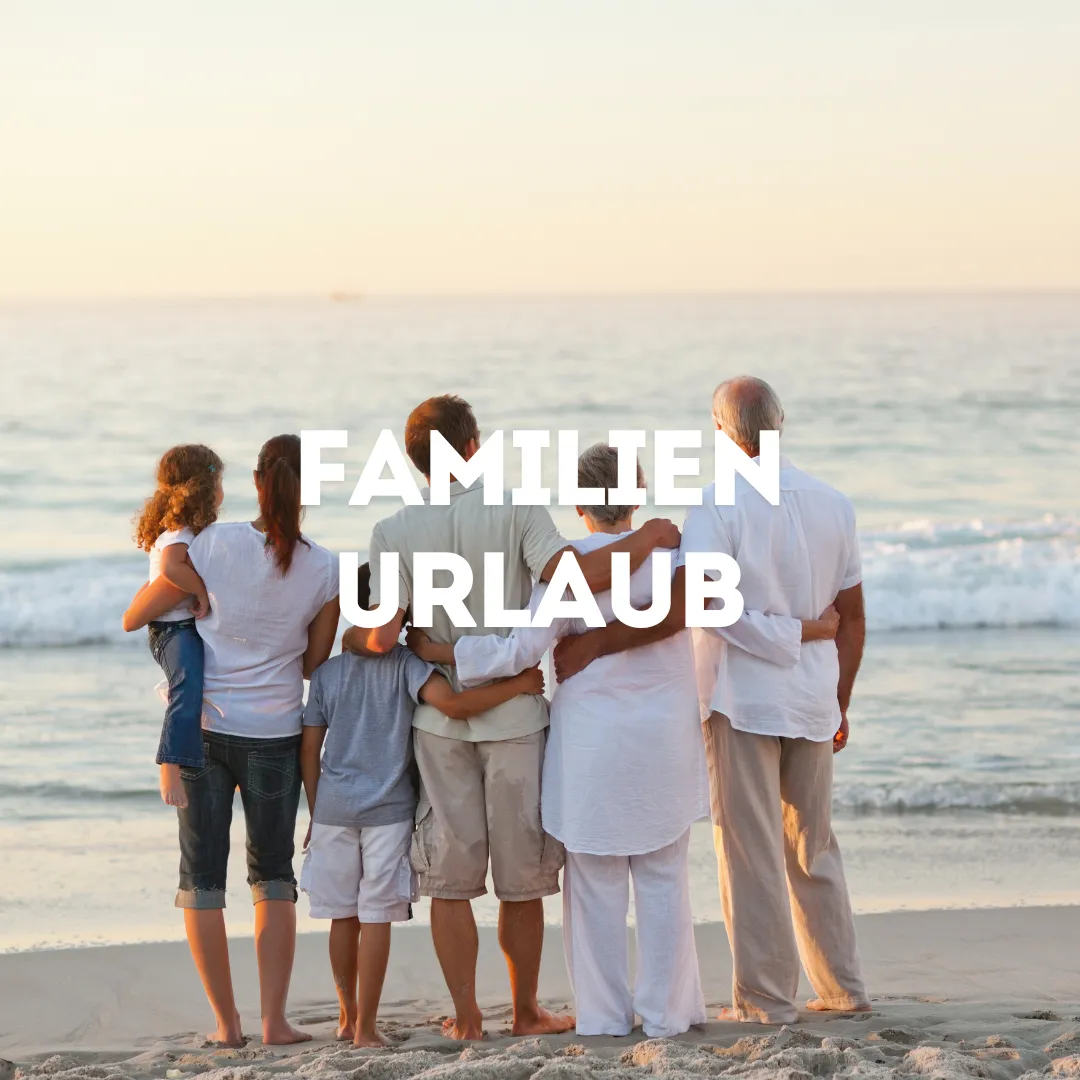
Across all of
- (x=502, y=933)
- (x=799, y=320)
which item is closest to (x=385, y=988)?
(x=502, y=933)

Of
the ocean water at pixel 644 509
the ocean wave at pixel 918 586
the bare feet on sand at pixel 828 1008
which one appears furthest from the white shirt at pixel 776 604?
the ocean wave at pixel 918 586

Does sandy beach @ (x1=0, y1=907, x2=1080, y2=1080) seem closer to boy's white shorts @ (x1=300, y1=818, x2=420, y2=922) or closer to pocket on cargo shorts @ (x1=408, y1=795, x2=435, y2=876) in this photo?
boy's white shorts @ (x1=300, y1=818, x2=420, y2=922)

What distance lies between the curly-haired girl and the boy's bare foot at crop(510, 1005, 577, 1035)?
1.09m

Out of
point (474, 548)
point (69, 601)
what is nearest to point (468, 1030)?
point (474, 548)

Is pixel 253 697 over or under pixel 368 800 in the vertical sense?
over

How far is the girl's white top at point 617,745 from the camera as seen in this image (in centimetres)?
372

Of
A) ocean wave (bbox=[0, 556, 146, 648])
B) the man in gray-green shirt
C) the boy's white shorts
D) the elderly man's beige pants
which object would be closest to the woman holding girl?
the boy's white shorts

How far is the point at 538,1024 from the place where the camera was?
392cm

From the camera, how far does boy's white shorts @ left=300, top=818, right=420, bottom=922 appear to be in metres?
3.80

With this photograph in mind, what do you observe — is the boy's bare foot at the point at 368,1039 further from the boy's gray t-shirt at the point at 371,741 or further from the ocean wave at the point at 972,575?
the ocean wave at the point at 972,575

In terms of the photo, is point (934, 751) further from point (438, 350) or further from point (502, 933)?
point (438, 350)

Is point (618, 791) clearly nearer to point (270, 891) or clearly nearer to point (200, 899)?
point (270, 891)

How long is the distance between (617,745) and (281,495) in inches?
43.5

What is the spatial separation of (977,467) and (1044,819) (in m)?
16.3
